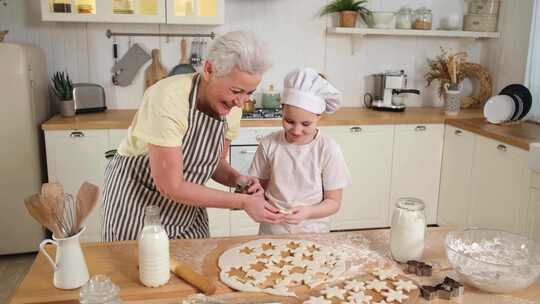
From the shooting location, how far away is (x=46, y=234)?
10.6ft

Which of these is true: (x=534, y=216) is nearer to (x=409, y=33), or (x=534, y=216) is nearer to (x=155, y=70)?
(x=409, y=33)

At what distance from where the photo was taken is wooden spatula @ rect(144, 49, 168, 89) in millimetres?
3520

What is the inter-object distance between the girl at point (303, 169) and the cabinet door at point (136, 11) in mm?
1734

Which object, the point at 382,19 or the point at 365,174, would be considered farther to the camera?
the point at 382,19

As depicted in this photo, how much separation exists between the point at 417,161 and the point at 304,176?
2.03 metres

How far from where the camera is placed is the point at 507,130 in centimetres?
312

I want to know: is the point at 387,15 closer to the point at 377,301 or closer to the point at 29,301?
the point at 377,301

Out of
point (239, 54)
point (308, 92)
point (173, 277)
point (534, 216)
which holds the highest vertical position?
point (239, 54)

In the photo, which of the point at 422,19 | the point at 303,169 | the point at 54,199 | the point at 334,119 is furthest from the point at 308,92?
the point at 422,19

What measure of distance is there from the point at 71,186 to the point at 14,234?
18.6 inches

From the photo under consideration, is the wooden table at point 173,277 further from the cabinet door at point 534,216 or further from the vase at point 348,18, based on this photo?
the vase at point 348,18

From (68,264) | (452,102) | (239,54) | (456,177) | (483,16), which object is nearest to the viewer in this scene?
(68,264)

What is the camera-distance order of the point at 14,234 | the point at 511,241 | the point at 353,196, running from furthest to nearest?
the point at 353,196 → the point at 14,234 → the point at 511,241

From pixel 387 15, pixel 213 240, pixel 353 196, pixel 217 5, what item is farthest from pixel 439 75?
pixel 213 240
